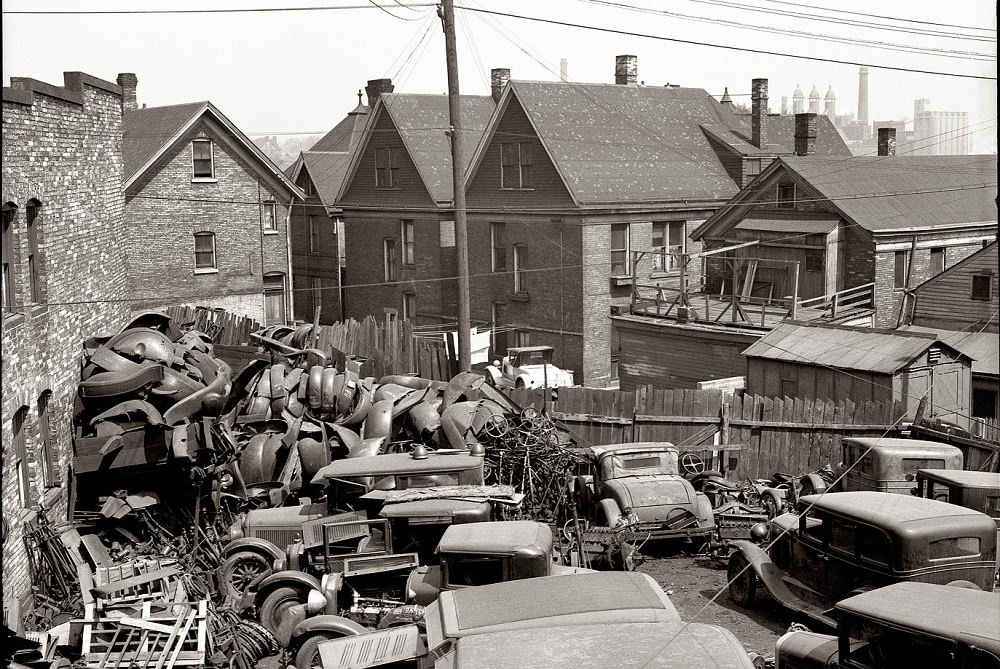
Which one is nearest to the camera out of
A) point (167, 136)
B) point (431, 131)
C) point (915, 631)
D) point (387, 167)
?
point (915, 631)

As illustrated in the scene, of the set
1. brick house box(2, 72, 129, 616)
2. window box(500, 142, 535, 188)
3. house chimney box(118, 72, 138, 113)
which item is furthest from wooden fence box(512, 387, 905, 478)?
house chimney box(118, 72, 138, 113)

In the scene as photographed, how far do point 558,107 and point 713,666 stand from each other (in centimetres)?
3332

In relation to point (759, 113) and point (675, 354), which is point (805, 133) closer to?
point (759, 113)

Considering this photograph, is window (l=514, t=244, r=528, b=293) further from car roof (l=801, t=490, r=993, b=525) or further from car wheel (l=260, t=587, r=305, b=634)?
car wheel (l=260, t=587, r=305, b=634)

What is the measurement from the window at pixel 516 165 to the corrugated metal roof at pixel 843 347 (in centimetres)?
1465

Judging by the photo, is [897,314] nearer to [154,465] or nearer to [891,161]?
[891,161]

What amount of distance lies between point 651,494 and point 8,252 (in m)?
11.1

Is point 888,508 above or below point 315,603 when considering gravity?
above

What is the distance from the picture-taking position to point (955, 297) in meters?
30.2

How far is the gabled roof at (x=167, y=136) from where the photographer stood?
1395 inches

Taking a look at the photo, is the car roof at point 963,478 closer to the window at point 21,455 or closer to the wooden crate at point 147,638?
the wooden crate at point 147,638

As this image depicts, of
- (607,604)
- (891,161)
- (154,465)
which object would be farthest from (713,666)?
(891,161)

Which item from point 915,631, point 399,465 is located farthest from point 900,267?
point 915,631

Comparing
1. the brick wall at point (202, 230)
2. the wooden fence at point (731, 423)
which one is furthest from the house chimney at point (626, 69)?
the wooden fence at point (731, 423)
